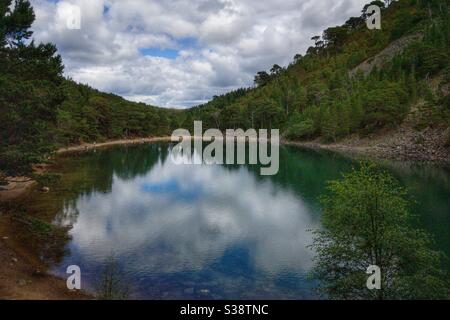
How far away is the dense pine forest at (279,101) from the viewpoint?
26609mm

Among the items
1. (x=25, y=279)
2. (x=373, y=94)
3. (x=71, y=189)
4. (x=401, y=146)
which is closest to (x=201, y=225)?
(x=25, y=279)

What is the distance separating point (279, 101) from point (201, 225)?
147259 millimetres

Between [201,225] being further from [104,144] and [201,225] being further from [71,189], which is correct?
[104,144]

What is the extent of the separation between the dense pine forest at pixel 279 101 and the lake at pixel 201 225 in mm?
8711

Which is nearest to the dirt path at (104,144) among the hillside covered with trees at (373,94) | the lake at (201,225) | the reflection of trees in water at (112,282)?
the hillside covered with trees at (373,94)

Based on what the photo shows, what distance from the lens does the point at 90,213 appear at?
42000 millimetres

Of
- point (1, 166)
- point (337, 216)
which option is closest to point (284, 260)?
point (337, 216)

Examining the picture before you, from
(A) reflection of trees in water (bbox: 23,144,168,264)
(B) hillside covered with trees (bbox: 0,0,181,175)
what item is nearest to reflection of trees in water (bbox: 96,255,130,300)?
(A) reflection of trees in water (bbox: 23,144,168,264)

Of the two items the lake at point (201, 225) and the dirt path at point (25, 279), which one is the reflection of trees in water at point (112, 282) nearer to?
the lake at point (201, 225)

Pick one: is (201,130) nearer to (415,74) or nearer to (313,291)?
(415,74)

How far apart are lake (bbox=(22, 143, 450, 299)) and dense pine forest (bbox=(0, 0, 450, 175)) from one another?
8.71 metres

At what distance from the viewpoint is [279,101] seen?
588 ft

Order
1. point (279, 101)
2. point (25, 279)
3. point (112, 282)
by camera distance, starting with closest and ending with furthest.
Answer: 1. point (25, 279)
2. point (112, 282)
3. point (279, 101)

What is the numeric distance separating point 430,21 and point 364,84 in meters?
42.6
